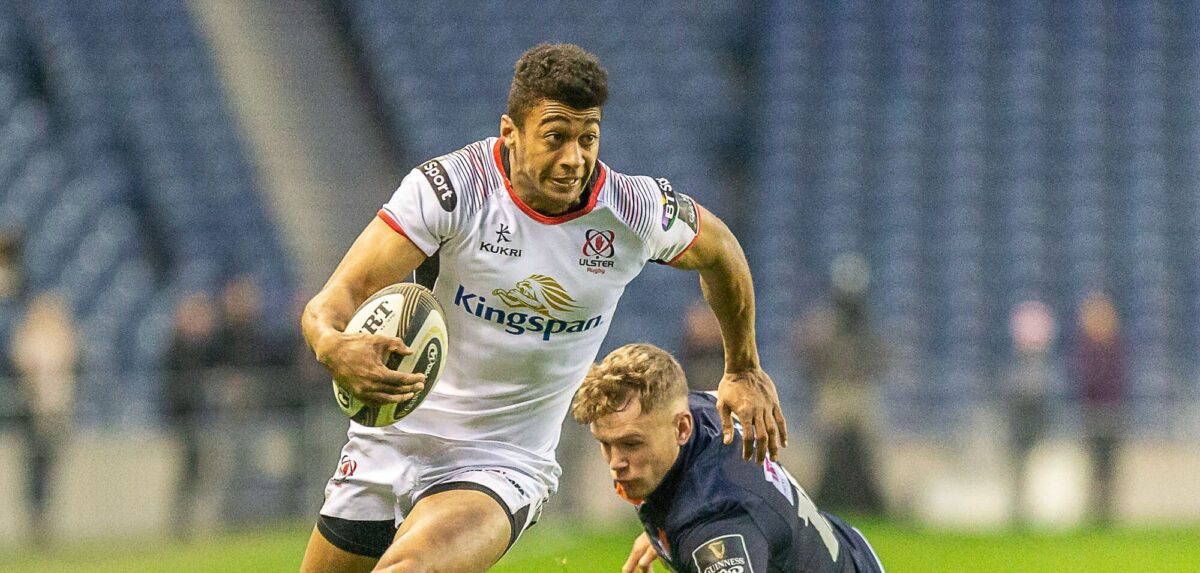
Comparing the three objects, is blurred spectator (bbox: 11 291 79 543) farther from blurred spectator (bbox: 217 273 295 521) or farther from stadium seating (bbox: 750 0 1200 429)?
stadium seating (bbox: 750 0 1200 429)

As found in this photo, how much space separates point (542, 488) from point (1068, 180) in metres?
12.6

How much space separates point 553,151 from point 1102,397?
375 inches

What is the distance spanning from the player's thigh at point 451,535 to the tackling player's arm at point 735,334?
2.44ft

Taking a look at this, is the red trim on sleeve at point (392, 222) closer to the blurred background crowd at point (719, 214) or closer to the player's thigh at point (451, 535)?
the player's thigh at point (451, 535)

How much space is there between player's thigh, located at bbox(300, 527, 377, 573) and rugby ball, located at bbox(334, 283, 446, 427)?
2.93 feet

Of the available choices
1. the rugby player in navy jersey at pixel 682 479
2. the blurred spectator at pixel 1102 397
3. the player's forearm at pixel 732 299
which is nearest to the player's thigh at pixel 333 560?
the rugby player in navy jersey at pixel 682 479

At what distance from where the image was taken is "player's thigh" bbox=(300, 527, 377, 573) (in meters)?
5.04

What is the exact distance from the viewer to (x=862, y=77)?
17781 millimetres

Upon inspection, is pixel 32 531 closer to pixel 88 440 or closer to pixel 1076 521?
pixel 88 440

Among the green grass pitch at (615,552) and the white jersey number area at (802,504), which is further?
the green grass pitch at (615,552)

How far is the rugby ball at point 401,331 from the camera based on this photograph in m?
4.20

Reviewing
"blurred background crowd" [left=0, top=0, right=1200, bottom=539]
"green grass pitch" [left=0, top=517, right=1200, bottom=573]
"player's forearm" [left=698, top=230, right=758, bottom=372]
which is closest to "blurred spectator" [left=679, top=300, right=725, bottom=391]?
"blurred background crowd" [left=0, top=0, right=1200, bottom=539]

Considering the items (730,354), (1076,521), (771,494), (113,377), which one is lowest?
(1076,521)

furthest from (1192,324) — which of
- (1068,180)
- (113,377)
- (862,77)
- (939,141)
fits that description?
(113,377)
